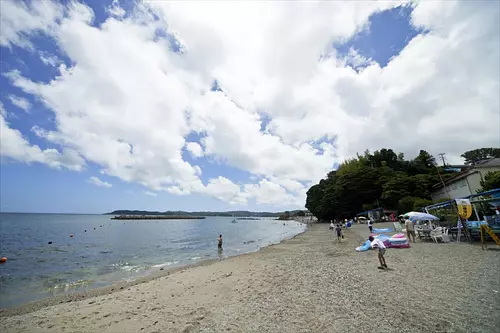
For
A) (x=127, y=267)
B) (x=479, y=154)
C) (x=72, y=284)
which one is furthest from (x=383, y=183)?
(x=72, y=284)

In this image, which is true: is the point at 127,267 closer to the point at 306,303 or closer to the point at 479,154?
the point at 306,303

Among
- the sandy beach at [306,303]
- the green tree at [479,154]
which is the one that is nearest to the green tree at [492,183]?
the sandy beach at [306,303]

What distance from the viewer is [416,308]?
6996 mm

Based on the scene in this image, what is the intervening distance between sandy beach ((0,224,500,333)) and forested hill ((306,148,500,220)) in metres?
41.0

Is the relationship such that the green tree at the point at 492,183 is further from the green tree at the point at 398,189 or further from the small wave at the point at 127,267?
the small wave at the point at 127,267

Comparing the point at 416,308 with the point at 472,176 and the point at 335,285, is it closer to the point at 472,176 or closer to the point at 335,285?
the point at 335,285

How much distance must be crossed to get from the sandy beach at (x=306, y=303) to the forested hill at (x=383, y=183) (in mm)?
40962

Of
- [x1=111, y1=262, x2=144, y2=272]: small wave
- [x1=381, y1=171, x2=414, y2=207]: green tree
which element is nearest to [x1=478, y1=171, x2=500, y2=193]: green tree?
[x1=381, y1=171, x2=414, y2=207]: green tree

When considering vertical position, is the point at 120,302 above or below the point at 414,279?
below

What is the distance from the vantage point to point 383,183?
202ft

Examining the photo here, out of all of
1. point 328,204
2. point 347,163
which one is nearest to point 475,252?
point 328,204

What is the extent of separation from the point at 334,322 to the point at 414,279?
5596mm

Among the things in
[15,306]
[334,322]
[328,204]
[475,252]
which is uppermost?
[328,204]

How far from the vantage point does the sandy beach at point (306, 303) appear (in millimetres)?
6430
